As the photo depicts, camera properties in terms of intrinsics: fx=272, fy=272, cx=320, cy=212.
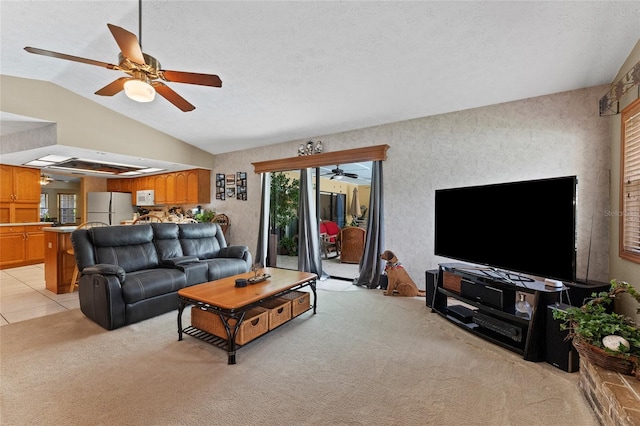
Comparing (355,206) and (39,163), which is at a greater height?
(39,163)

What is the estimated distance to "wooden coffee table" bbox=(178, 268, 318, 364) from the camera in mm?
2201

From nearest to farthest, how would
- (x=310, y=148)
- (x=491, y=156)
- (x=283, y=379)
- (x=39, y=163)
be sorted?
(x=283, y=379) < (x=491, y=156) < (x=310, y=148) < (x=39, y=163)

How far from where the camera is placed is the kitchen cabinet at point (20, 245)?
5445 millimetres

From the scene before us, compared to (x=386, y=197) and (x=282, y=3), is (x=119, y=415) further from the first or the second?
(x=386, y=197)

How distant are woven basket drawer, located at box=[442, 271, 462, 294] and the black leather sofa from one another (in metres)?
2.88

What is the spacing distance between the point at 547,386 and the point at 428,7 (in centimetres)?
299

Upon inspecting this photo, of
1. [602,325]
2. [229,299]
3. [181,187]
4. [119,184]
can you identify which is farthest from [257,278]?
[119,184]

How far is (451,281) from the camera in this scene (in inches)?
119

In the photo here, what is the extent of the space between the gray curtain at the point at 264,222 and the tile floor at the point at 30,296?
5.14 feet

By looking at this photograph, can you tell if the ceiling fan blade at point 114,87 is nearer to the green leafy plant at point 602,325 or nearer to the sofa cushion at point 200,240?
the sofa cushion at point 200,240

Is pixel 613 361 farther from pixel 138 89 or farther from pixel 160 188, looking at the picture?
pixel 160 188

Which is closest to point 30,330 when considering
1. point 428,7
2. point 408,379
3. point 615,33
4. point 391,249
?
point 408,379

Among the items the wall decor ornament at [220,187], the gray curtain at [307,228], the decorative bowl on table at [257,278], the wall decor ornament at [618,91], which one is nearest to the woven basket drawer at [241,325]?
the decorative bowl on table at [257,278]

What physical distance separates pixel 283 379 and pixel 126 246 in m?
2.86
